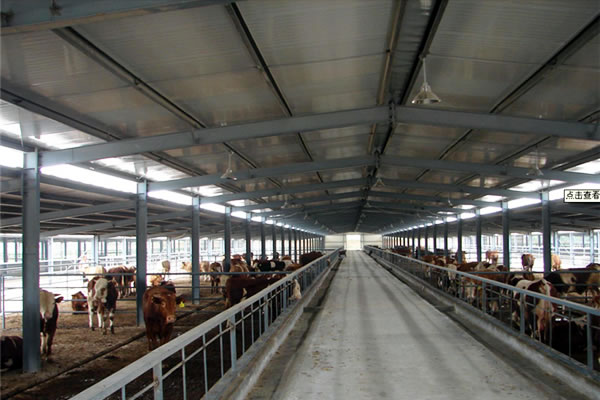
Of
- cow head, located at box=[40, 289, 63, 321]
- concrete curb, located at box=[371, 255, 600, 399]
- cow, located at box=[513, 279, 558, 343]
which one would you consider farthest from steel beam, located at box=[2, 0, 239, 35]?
cow head, located at box=[40, 289, 63, 321]

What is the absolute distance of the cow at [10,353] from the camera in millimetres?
8898

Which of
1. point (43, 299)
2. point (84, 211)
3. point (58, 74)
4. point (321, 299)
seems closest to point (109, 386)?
point (58, 74)

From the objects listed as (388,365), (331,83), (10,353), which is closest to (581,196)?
(331,83)

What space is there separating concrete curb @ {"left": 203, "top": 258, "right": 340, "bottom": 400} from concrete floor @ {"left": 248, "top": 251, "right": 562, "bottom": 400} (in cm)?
14

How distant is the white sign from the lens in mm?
12573

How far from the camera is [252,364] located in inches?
227

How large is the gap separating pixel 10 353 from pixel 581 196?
14.7 m

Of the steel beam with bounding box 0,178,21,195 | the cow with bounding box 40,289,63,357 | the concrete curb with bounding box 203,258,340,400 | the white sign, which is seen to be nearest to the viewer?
the concrete curb with bounding box 203,258,340,400

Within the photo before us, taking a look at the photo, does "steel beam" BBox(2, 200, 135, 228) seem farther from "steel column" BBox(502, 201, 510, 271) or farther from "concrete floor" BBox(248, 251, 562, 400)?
"steel column" BBox(502, 201, 510, 271)

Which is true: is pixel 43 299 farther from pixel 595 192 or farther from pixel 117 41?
pixel 595 192

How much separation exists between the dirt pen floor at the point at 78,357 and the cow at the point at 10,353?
0.24 meters

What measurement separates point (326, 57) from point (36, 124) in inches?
204

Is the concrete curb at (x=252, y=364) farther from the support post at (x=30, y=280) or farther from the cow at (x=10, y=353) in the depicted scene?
the cow at (x=10, y=353)

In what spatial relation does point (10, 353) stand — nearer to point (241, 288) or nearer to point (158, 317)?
point (158, 317)
